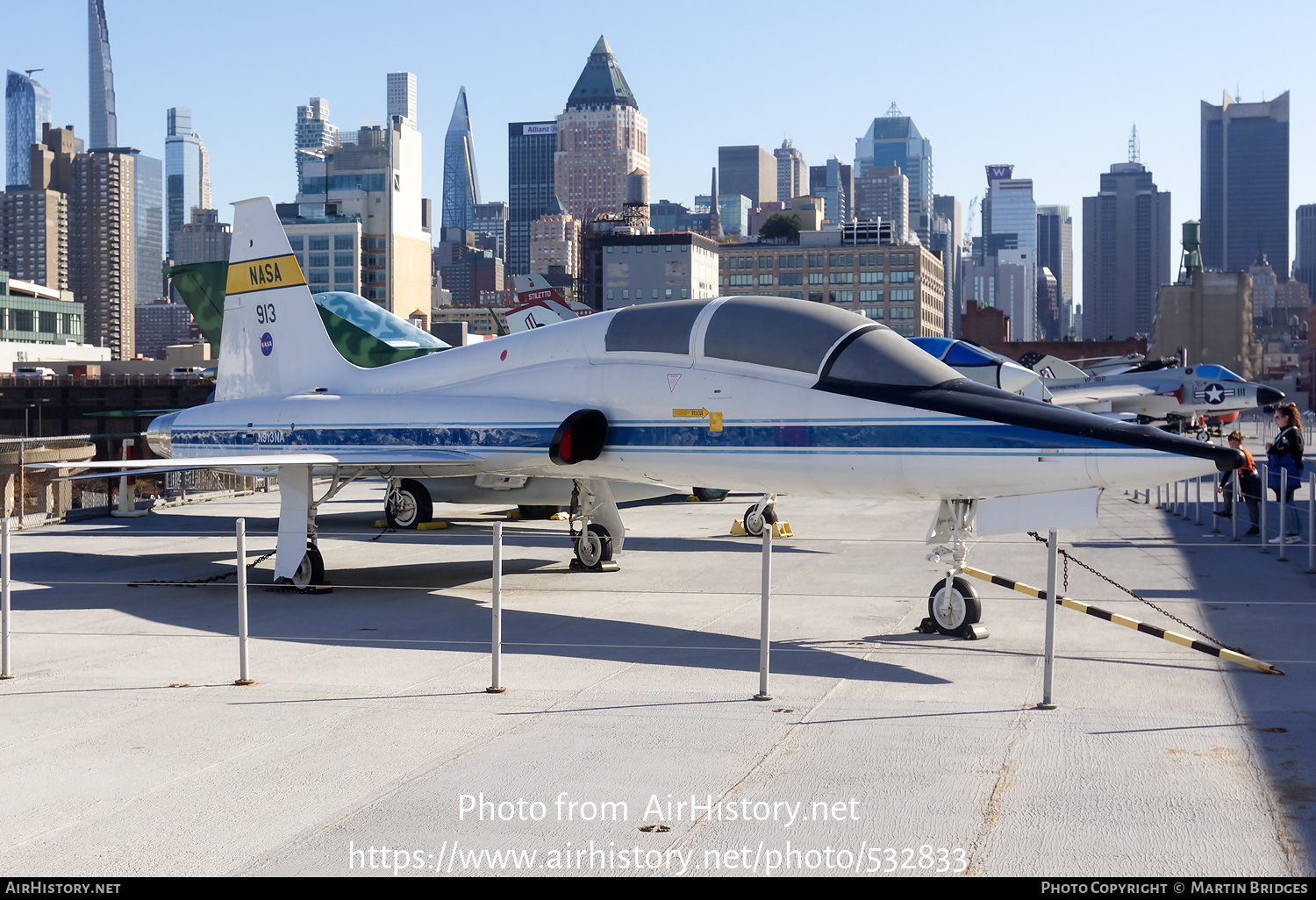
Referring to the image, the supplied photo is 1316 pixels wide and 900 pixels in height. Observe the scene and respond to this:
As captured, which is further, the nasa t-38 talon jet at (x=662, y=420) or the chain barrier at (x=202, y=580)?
the chain barrier at (x=202, y=580)

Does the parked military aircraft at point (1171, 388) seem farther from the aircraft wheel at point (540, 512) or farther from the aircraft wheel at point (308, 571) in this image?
the aircraft wheel at point (308, 571)

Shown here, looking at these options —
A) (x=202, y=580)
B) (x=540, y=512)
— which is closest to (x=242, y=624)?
(x=202, y=580)

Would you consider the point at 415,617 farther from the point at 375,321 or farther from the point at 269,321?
the point at 375,321

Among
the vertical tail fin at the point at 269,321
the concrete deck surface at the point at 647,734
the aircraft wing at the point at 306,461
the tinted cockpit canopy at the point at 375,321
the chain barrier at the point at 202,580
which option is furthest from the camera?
the tinted cockpit canopy at the point at 375,321

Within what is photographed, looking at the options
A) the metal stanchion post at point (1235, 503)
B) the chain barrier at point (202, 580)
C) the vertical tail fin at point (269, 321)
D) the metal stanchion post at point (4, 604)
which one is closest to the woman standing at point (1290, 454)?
the metal stanchion post at point (1235, 503)

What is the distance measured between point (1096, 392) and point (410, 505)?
82.3 ft

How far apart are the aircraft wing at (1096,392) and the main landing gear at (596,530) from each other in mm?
23077

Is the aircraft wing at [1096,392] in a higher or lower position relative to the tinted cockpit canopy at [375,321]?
lower

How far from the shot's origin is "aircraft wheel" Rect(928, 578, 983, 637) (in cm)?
959

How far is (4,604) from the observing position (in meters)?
8.27

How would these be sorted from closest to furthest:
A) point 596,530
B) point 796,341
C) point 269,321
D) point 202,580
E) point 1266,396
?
point 796,341 → point 202,580 → point 596,530 → point 269,321 → point 1266,396

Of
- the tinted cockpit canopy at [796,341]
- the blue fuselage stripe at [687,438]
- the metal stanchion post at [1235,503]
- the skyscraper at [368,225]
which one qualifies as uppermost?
the skyscraper at [368,225]

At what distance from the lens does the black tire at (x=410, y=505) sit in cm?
1919

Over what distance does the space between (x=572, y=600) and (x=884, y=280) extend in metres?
169
